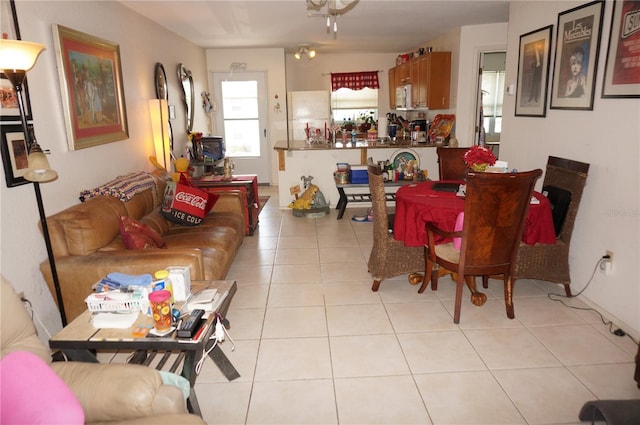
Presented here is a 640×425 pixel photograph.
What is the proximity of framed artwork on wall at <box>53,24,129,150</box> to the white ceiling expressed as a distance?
77cm

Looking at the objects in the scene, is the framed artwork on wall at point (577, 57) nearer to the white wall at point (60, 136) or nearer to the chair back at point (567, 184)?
the chair back at point (567, 184)

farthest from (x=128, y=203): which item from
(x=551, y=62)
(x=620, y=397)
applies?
(x=551, y=62)

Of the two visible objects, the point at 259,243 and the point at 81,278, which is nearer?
the point at 81,278

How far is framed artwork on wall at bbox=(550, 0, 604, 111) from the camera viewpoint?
278 centimetres

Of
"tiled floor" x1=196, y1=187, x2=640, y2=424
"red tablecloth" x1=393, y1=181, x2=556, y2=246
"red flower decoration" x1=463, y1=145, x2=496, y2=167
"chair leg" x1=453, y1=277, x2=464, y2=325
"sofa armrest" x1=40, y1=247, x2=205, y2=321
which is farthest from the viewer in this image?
"red flower decoration" x1=463, y1=145, x2=496, y2=167

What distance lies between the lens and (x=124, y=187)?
322cm

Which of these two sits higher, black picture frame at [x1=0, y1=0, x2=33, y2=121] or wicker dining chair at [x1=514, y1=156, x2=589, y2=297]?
black picture frame at [x1=0, y1=0, x2=33, y2=121]

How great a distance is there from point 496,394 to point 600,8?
8.31 feet

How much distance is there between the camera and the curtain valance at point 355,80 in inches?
313

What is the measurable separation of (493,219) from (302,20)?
343cm

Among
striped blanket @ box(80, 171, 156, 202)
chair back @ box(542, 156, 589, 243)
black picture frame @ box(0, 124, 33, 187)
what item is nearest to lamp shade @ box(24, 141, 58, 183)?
black picture frame @ box(0, 124, 33, 187)

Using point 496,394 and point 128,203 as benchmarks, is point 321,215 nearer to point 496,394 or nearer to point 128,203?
point 128,203

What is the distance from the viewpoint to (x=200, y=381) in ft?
7.17

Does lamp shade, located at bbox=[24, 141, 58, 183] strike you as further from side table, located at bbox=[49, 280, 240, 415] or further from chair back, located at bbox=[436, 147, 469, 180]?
chair back, located at bbox=[436, 147, 469, 180]
